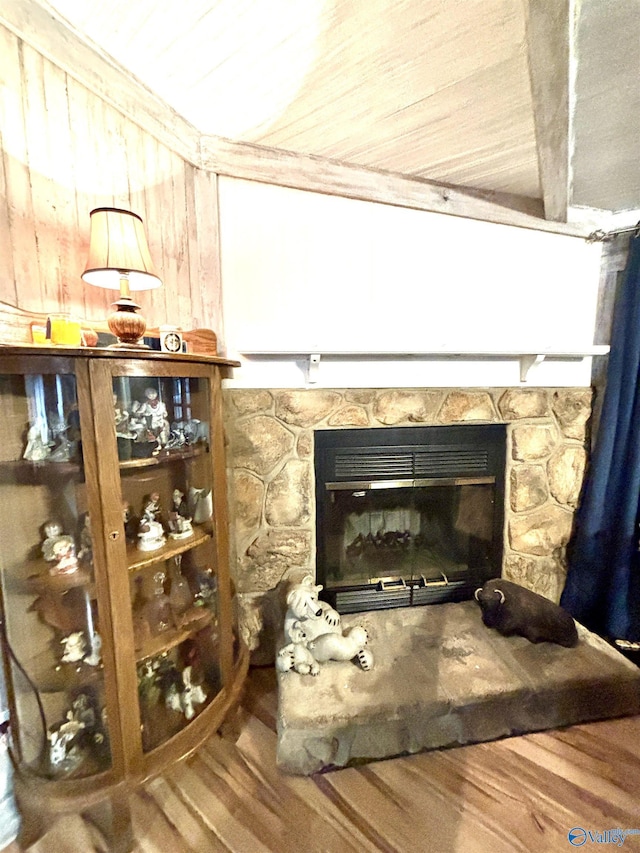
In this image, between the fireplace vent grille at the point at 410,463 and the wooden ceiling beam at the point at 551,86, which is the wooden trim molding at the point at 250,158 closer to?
the wooden ceiling beam at the point at 551,86

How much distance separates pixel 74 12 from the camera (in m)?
0.99

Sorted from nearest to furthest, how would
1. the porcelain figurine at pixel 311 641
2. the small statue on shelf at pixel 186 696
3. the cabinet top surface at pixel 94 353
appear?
the cabinet top surface at pixel 94 353 → the small statue on shelf at pixel 186 696 → the porcelain figurine at pixel 311 641

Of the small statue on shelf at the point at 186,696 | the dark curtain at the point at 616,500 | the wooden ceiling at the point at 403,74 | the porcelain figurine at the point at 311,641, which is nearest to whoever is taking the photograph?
the wooden ceiling at the point at 403,74

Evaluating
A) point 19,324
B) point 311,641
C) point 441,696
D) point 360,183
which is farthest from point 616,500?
point 19,324

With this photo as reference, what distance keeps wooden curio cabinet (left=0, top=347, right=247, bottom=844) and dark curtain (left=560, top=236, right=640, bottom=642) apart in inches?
70.7

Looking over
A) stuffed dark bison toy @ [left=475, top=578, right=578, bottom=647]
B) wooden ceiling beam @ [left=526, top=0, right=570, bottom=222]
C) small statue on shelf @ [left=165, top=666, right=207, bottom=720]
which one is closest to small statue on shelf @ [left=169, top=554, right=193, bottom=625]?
small statue on shelf @ [left=165, top=666, right=207, bottom=720]

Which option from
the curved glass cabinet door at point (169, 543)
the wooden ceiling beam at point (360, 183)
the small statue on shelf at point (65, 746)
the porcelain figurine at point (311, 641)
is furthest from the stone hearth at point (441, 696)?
the wooden ceiling beam at point (360, 183)

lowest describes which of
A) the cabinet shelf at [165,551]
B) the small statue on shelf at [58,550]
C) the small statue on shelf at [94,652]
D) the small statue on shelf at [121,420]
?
the small statue on shelf at [94,652]

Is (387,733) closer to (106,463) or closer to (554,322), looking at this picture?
(106,463)

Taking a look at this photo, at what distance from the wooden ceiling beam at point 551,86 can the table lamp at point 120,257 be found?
1.13 meters

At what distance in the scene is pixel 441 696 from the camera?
1.32 metres

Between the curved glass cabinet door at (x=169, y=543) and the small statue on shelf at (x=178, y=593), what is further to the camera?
the small statue on shelf at (x=178, y=593)

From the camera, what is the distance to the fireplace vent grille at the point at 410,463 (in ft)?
5.68

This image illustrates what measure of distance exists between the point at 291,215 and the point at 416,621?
1.88 meters
